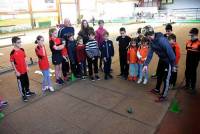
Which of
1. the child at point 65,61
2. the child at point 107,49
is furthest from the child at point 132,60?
the child at point 65,61

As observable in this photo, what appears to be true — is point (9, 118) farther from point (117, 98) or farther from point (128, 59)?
point (128, 59)

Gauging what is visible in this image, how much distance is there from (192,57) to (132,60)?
1.59 metres

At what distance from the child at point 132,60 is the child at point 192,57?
55.0 inches

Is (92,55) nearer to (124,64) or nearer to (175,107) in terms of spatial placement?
(124,64)

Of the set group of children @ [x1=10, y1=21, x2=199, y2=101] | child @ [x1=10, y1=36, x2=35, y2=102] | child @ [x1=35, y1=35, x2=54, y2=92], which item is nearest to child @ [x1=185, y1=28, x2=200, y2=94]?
group of children @ [x1=10, y1=21, x2=199, y2=101]

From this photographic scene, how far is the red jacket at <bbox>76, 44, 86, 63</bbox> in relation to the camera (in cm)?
578

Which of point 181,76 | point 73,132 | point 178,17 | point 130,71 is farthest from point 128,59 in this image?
point 178,17

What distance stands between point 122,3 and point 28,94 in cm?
3160

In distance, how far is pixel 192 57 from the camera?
4.78m

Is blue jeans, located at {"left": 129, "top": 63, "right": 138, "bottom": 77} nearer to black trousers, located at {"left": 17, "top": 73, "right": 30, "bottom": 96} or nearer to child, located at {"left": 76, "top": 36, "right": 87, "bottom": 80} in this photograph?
child, located at {"left": 76, "top": 36, "right": 87, "bottom": 80}

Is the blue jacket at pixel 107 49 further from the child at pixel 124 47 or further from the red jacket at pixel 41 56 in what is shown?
the red jacket at pixel 41 56

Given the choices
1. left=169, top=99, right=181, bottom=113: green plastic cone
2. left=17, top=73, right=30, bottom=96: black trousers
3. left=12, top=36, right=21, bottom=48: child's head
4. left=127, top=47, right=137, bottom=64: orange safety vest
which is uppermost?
left=12, top=36, right=21, bottom=48: child's head

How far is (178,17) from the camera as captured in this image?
28.9 m

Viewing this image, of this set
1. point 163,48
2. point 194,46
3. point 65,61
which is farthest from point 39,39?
point 194,46
